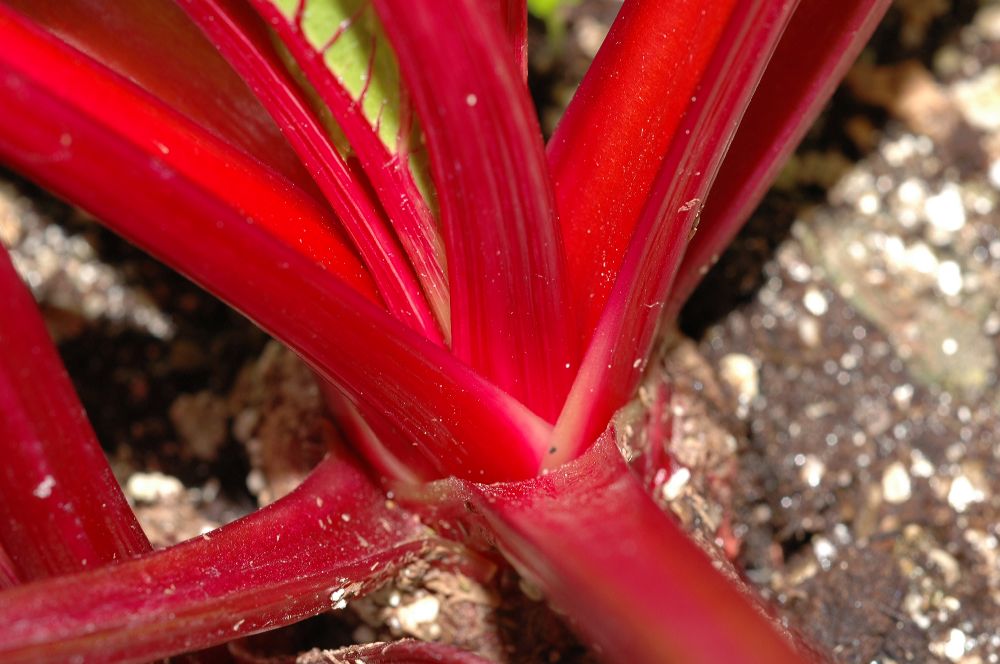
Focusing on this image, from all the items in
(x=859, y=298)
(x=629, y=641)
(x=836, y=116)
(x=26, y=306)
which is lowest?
(x=859, y=298)

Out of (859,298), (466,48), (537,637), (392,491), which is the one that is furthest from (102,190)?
(859,298)

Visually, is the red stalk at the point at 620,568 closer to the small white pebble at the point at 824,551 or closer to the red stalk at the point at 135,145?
the red stalk at the point at 135,145

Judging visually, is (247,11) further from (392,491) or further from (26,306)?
(392,491)

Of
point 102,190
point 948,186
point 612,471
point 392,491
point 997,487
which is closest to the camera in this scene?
point 102,190

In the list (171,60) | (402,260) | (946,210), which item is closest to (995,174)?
(946,210)

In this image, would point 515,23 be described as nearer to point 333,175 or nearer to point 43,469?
point 333,175

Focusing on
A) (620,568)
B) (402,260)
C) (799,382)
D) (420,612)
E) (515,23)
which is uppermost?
(515,23)
